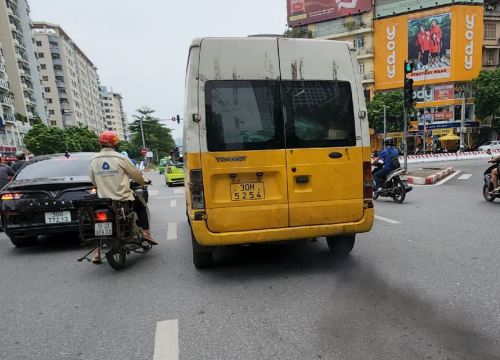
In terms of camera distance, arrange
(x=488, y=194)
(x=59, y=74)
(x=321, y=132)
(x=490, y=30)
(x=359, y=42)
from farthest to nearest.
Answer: (x=59, y=74), (x=359, y=42), (x=490, y=30), (x=488, y=194), (x=321, y=132)

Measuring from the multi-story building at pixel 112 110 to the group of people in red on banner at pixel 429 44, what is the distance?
11534 cm

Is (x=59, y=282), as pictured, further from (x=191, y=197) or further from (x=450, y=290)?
(x=450, y=290)

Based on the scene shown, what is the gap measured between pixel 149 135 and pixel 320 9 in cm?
4919

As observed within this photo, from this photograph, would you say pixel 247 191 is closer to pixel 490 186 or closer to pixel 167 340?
pixel 167 340

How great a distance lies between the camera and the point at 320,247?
17.1 ft

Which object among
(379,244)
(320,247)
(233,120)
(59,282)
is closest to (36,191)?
(59,282)

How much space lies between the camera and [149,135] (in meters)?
82.7

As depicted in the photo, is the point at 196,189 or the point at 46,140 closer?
the point at 196,189

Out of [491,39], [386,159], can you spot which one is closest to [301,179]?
[386,159]

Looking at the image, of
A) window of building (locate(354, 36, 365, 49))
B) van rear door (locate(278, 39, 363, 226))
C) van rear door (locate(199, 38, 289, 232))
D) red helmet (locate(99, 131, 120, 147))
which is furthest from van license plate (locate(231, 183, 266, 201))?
window of building (locate(354, 36, 365, 49))

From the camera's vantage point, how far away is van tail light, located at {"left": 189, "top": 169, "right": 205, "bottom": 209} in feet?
12.4

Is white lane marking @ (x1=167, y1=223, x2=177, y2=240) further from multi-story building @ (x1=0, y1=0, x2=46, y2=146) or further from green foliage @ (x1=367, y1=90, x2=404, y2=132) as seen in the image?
multi-story building @ (x1=0, y1=0, x2=46, y2=146)

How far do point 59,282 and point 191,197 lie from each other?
2.04 metres

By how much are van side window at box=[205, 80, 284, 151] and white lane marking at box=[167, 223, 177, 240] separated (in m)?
3.15
